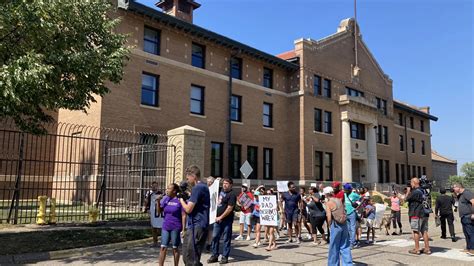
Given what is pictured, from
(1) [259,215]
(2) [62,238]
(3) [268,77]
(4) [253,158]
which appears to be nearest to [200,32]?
(3) [268,77]

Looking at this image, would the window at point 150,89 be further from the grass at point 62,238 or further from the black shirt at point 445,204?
the black shirt at point 445,204

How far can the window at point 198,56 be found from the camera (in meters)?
24.9

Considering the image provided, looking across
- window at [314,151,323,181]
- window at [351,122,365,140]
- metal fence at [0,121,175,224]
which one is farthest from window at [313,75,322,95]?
metal fence at [0,121,175,224]

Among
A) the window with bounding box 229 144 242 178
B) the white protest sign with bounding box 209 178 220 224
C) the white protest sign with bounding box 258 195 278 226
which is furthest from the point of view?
the window with bounding box 229 144 242 178

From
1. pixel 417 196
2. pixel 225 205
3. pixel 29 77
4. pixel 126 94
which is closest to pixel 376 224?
pixel 417 196

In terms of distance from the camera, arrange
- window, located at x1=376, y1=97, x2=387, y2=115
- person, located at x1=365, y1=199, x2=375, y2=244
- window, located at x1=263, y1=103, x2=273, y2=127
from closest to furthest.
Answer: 1. person, located at x1=365, y1=199, x2=375, y2=244
2. window, located at x1=263, y1=103, x2=273, y2=127
3. window, located at x1=376, y1=97, x2=387, y2=115

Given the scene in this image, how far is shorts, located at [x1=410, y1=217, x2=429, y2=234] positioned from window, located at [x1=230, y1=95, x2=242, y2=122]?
1686 centimetres

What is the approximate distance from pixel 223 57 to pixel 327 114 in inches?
411

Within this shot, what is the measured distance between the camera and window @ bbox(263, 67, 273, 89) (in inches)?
1158

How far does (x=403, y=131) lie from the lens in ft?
147

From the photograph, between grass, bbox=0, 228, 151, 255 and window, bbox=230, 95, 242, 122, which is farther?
window, bbox=230, 95, 242, 122

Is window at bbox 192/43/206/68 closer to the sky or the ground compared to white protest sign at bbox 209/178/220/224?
closer to the sky

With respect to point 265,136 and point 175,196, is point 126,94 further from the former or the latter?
point 175,196

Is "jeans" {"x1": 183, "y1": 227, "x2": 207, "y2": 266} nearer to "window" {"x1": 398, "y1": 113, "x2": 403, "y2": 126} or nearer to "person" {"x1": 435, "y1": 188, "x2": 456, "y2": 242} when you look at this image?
"person" {"x1": 435, "y1": 188, "x2": 456, "y2": 242}
